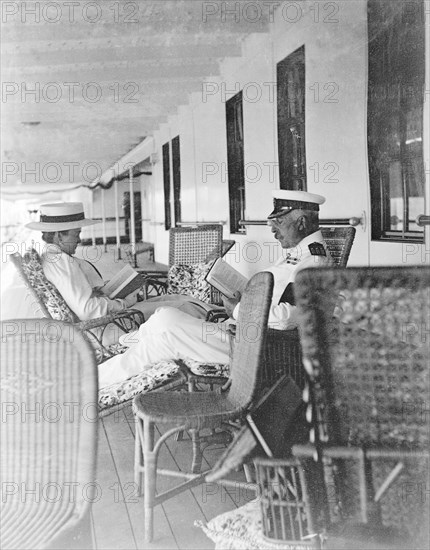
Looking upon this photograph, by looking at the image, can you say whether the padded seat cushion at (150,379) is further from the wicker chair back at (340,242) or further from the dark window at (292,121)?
the dark window at (292,121)

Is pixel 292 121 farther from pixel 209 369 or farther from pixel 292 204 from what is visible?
pixel 209 369

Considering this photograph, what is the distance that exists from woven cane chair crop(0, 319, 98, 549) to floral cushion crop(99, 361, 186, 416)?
49.7 inches

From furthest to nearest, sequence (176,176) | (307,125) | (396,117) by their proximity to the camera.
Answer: (176,176) < (307,125) < (396,117)

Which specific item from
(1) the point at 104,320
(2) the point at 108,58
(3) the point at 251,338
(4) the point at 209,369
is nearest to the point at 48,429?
(3) the point at 251,338

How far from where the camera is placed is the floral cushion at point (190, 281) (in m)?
5.11

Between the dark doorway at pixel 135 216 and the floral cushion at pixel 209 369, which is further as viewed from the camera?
the dark doorway at pixel 135 216

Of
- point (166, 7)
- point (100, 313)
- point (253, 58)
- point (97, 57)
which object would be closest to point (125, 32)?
point (166, 7)

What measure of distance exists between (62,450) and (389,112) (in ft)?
10.9

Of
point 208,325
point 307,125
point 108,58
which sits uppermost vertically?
point 108,58

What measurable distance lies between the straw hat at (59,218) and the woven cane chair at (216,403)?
157 centimetres

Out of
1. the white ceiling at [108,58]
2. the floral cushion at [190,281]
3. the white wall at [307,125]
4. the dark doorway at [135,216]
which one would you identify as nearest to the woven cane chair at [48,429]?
the white wall at [307,125]

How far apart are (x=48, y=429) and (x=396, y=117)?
326 cm

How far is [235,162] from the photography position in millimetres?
7879

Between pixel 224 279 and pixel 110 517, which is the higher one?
pixel 224 279
